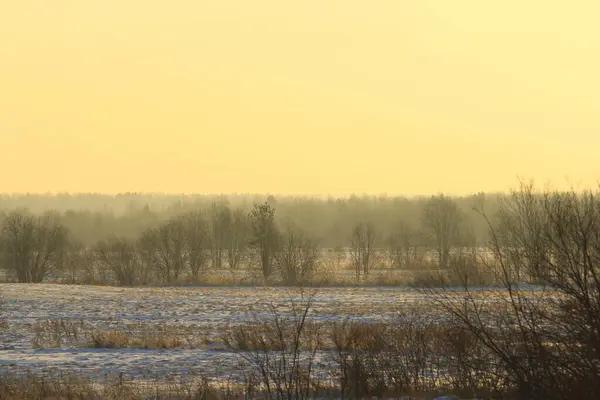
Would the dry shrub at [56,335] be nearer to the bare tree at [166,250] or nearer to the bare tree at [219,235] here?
the bare tree at [166,250]

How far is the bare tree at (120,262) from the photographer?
5926cm

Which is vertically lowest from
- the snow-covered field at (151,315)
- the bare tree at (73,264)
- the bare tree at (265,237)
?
the snow-covered field at (151,315)

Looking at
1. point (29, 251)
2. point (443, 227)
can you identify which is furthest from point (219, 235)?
point (29, 251)

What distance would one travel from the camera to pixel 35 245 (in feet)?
212

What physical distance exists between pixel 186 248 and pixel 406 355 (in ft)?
181

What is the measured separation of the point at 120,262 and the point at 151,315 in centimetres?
3095

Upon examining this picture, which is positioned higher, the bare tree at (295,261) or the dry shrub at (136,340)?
the bare tree at (295,261)

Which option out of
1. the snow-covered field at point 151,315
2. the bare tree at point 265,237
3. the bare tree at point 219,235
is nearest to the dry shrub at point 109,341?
the snow-covered field at point 151,315

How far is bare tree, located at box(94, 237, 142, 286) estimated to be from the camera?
59263 millimetres

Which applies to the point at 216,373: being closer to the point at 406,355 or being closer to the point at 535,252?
the point at 406,355

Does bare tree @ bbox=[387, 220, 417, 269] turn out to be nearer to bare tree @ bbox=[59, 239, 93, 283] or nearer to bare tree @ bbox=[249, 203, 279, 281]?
bare tree @ bbox=[249, 203, 279, 281]

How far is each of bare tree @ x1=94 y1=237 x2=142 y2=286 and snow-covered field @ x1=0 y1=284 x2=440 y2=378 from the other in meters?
11.7

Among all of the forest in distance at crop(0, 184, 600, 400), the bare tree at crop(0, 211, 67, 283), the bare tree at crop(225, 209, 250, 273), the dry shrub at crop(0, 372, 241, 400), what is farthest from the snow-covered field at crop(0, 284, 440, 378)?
the bare tree at crop(225, 209, 250, 273)

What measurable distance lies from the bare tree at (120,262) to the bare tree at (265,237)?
9.87 meters
